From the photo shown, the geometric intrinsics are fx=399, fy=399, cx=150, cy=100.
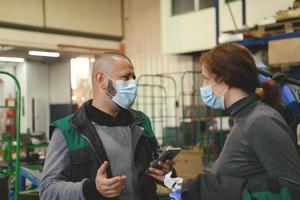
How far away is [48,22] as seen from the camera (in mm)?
8641

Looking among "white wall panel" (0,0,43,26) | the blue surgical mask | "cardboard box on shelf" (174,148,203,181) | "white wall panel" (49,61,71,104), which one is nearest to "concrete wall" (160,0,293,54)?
"cardboard box on shelf" (174,148,203,181)

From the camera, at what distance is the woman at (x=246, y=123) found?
155 cm

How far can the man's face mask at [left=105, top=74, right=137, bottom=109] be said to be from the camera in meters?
2.23

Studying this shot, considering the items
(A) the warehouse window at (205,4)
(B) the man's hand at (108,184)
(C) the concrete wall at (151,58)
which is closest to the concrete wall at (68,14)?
(C) the concrete wall at (151,58)

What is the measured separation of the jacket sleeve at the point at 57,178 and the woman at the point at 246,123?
67 centimetres

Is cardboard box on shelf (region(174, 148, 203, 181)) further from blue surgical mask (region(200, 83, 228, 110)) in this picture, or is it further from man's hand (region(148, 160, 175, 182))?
blue surgical mask (region(200, 83, 228, 110))

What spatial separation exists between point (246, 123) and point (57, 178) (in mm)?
962

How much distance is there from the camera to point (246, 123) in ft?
5.47

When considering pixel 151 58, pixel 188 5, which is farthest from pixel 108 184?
pixel 151 58

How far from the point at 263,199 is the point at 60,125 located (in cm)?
106

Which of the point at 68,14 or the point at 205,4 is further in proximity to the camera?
the point at 68,14

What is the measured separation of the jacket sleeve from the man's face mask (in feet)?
1.21

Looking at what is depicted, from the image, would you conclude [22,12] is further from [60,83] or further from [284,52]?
[284,52]

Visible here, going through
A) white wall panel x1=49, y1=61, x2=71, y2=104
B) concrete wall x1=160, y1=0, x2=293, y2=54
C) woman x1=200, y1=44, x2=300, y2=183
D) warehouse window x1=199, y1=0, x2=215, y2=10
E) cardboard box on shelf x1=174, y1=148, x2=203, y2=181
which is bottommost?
cardboard box on shelf x1=174, y1=148, x2=203, y2=181
